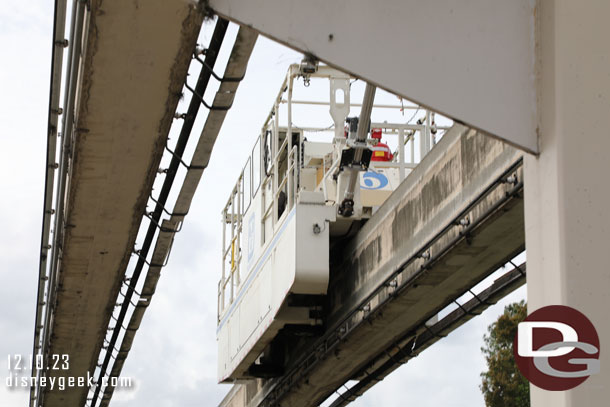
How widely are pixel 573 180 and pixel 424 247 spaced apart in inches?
279

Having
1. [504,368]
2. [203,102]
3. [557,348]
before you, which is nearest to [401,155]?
[203,102]

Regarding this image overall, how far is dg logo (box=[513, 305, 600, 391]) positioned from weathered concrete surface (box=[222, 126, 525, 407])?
14.7ft

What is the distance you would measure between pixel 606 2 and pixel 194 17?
3.44m

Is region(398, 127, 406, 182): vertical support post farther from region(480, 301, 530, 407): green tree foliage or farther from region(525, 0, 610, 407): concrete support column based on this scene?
region(480, 301, 530, 407): green tree foliage

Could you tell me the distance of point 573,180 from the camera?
6.05 m

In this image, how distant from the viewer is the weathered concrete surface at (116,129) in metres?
8.46

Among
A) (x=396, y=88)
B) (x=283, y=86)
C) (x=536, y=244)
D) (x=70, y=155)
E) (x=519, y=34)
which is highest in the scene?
(x=283, y=86)

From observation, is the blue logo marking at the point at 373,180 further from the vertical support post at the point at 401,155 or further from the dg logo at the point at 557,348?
the dg logo at the point at 557,348

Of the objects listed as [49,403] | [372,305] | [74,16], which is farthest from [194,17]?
[49,403]

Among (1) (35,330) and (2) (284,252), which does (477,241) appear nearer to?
(2) (284,252)

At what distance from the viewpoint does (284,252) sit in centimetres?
1622

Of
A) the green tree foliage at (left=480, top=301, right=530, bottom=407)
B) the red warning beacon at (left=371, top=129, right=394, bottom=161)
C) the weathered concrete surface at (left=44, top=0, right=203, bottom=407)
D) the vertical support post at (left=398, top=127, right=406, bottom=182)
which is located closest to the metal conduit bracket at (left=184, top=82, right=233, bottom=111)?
the weathered concrete surface at (left=44, top=0, right=203, bottom=407)

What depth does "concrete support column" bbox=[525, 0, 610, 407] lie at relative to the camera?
593 centimetres

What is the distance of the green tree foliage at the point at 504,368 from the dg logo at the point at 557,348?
1436 inches
